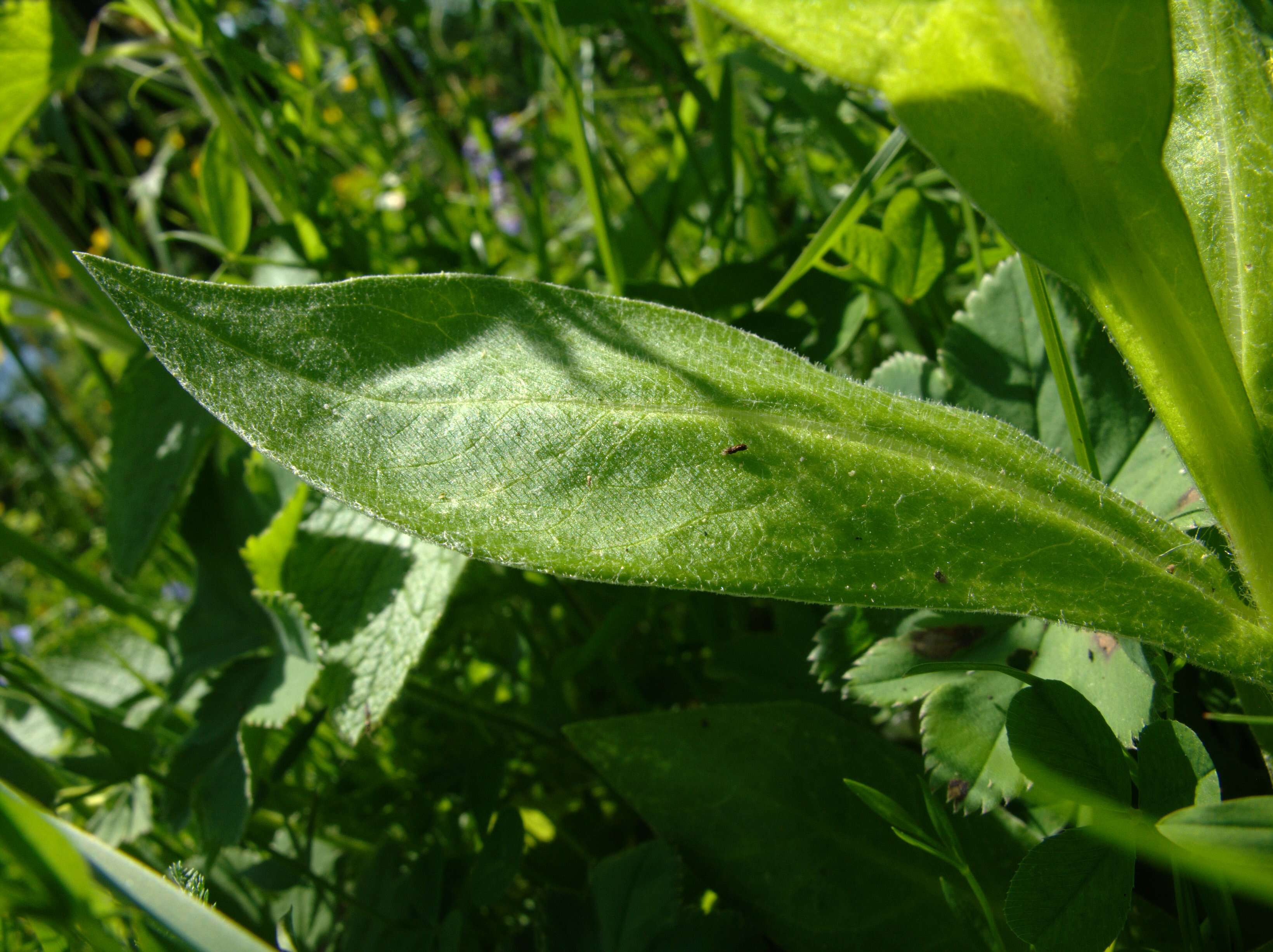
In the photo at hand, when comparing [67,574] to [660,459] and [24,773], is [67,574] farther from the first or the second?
[660,459]

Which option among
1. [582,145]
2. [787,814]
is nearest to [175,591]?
[582,145]

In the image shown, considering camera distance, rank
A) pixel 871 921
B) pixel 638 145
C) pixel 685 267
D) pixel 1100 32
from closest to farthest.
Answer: pixel 1100 32 → pixel 871 921 → pixel 685 267 → pixel 638 145

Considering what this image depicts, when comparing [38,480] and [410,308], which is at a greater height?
[410,308]

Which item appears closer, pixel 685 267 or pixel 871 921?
pixel 871 921

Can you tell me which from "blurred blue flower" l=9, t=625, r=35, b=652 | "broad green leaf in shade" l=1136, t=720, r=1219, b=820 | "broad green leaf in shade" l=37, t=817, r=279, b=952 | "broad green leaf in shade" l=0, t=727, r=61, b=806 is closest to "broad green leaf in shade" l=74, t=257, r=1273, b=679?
"broad green leaf in shade" l=1136, t=720, r=1219, b=820

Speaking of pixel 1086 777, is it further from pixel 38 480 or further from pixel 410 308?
pixel 38 480

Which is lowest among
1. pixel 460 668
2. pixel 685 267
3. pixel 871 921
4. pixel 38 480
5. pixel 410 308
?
pixel 38 480

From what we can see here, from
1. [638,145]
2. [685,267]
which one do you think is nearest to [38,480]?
[638,145]
